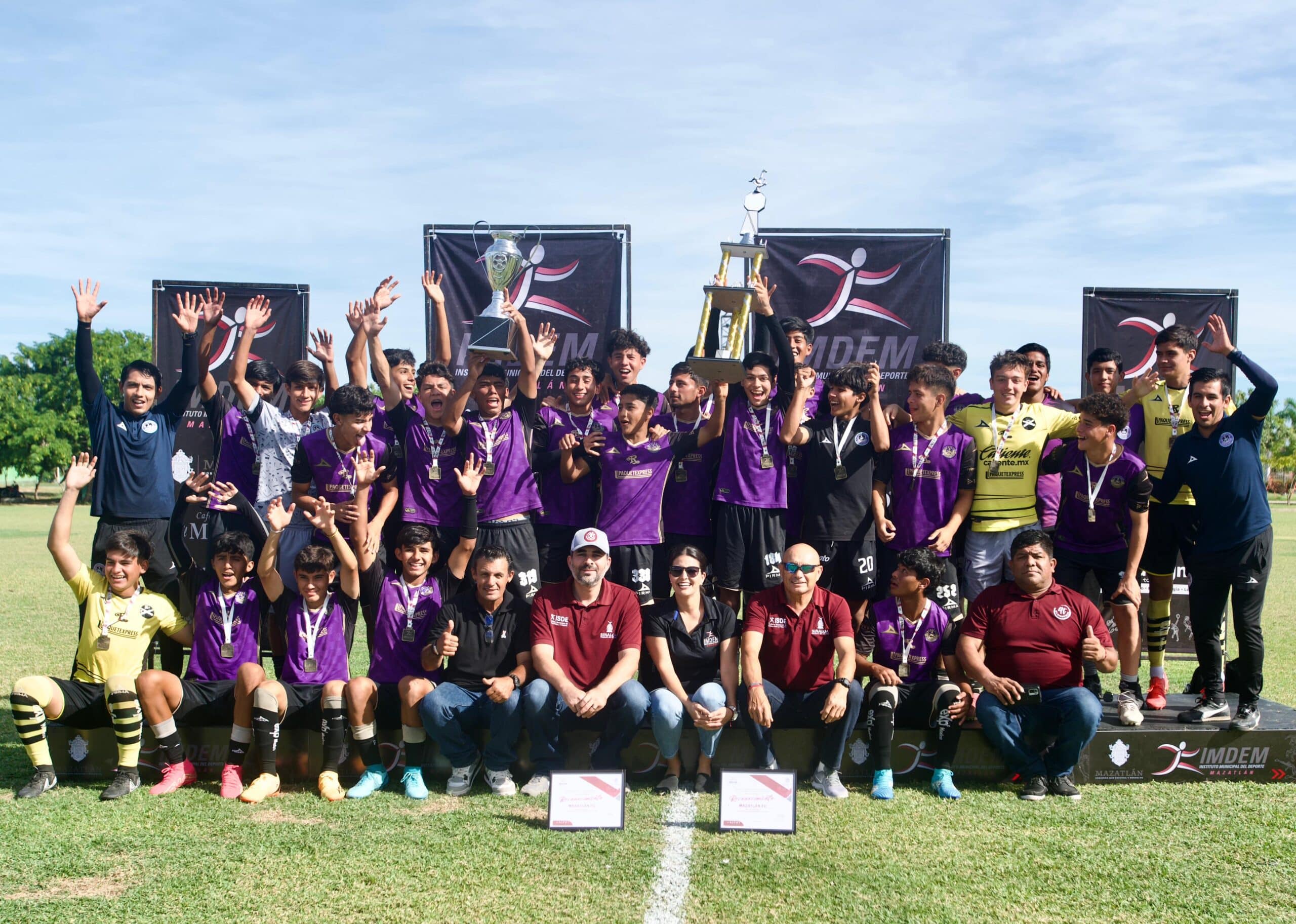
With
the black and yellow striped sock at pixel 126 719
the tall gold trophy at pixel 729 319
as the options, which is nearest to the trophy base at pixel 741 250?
the tall gold trophy at pixel 729 319

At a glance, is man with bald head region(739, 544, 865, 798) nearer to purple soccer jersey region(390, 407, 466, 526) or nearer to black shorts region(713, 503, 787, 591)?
black shorts region(713, 503, 787, 591)

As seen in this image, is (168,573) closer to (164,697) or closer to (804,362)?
(164,697)

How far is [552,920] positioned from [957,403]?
16.0ft

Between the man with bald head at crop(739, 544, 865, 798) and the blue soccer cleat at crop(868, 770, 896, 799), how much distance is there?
0.65ft

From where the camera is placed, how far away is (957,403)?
7.18 meters

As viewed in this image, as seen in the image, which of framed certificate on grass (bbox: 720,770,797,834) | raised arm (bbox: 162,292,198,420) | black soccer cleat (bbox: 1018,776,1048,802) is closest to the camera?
framed certificate on grass (bbox: 720,770,797,834)

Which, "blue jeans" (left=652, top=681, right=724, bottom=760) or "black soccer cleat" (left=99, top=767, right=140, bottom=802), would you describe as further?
"blue jeans" (left=652, top=681, right=724, bottom=760)

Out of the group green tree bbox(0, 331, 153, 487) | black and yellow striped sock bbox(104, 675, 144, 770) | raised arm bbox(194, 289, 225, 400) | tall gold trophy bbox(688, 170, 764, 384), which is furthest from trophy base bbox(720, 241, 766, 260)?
green tree bbox(0, 331, 153, 487)

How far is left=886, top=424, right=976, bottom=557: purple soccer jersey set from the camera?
20.1ft

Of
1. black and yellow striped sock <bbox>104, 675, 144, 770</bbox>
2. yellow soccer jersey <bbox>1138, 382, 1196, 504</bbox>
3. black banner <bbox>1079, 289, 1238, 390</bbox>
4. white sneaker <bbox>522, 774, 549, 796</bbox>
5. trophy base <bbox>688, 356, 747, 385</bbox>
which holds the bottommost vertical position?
white sneaker <bbox>522, 774, 549, 796</bbox>

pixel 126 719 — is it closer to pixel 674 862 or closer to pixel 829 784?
pixel 674 862

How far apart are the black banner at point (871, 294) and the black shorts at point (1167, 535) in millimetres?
2547

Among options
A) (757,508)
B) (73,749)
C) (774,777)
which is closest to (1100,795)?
(774,777)

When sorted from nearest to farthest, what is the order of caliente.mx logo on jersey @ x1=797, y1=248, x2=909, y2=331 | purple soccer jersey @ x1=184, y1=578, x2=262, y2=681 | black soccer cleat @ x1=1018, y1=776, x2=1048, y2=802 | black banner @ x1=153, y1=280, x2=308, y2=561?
black soccer cleat @ x1=1018, y1=776, x2=1048, y2=802 < purple soccer jersey @ x1=184, y1=578, x2=262, y2=681 < caliente.mx logo on jersey @ x1=797, y1=248, x2=909, y2=331 < black banner @ x1=153, y1=280, x2=308, y2=561
